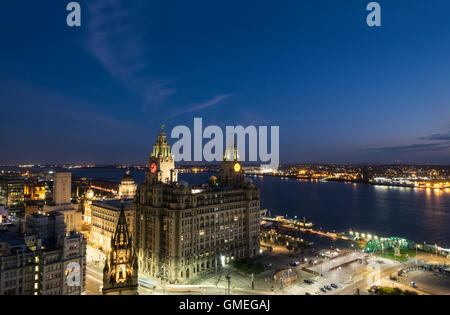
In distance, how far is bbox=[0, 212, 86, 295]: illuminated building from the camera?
3806 cm

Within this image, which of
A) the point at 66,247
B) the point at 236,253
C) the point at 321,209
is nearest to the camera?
the point at 66,247

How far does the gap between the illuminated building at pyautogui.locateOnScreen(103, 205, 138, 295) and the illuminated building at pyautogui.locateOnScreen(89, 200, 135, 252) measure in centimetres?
3360

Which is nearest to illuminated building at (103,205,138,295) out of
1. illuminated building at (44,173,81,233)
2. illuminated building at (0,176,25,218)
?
illuminated building at (44,173,81,233)

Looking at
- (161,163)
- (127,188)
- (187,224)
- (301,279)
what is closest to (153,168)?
(161,163)

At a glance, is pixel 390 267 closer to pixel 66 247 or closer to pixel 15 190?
pixel 66 247

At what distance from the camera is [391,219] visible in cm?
11638

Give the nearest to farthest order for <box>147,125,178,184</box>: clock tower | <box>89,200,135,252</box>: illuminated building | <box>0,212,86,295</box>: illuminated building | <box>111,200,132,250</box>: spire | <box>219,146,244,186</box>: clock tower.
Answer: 1. <box>111,200,132,250</box>: spire
2. <box>0,212,86,295</box>: illuminated building
3. <box>147,125,178,184</box>: clock tower
4. <box>89,200,135,252</box>: illuminated building
5. <box>219,146,244,186</box>: clock tower

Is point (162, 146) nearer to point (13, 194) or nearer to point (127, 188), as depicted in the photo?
point (127, 188)

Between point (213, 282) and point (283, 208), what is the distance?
3703 inches

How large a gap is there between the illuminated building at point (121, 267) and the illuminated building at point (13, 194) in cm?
9995

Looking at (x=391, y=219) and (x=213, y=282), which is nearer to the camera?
(x=213, y=282)

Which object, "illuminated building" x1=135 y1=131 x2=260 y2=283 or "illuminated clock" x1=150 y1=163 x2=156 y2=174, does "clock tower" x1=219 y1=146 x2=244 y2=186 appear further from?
"illuminated clock" x1=150 y1=163 x2=156 y2=174
